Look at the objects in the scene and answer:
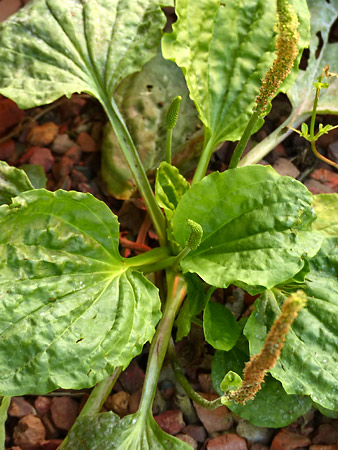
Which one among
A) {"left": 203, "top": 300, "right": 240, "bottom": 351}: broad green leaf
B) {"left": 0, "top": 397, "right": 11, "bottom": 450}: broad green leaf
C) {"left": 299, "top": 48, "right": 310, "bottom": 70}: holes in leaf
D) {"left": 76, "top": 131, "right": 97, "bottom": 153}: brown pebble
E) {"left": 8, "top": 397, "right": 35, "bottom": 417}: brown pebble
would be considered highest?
{"left": 299, "top": 48, "right": 310, "bottom": 70}: holes in leaf

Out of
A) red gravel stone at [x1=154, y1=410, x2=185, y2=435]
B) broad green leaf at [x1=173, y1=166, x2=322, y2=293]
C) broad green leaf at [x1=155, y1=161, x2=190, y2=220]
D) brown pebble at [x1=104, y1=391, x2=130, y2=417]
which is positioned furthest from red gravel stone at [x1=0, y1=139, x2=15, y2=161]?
red gravel stone at [x1=154, y1=410, x2=185, y2=435]

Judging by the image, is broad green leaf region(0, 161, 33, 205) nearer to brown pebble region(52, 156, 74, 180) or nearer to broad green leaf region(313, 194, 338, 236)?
brown pebble region(52, 156, 74, 180)

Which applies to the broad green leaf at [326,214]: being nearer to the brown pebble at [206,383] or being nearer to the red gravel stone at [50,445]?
the brown pebble at [206,383]

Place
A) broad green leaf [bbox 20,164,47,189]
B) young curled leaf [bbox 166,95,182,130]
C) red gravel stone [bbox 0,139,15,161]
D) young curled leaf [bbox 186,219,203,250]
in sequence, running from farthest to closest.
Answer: red gravel stone [bbox 0,139,15,161], broad green leaf [bbox 20,164,47,189], young curled leaf [bbox 166,95,182,130], young curled leaf [bbox 186,219,203,250]

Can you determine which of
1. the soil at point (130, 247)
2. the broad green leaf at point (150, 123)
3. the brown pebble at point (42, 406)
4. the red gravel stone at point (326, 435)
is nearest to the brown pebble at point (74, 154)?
the soil at point (130, 247)

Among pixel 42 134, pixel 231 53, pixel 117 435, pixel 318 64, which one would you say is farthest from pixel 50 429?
pixel 318 64

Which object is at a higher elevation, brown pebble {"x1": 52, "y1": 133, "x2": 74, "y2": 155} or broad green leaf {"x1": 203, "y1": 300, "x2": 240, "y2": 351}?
brown pebble {"x1": 52, "y1": 133, "x2": 74, "y2": 155}

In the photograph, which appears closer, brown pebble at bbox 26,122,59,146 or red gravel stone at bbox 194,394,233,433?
red gravel stone at bbox 194,394,233,433
